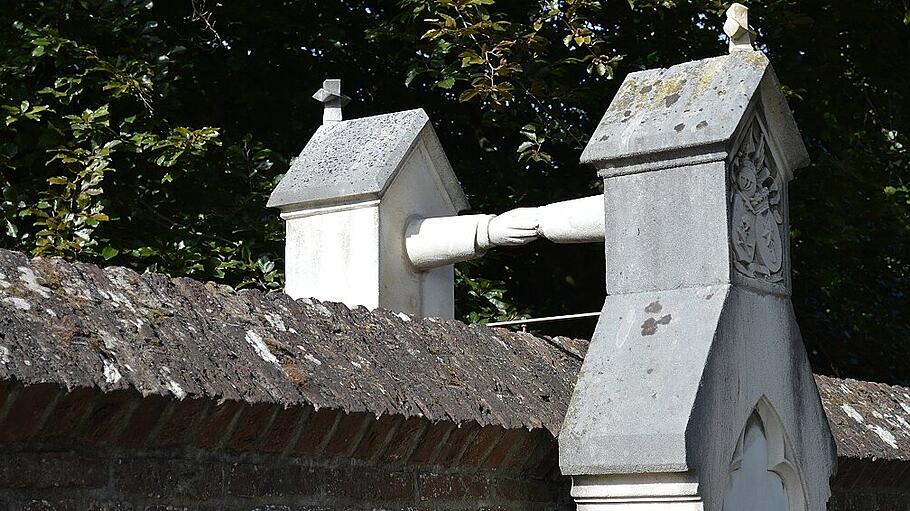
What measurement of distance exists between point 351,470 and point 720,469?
3.50 ft

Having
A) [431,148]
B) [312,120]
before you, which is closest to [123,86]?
[312,120]

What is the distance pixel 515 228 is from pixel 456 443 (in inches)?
55.2

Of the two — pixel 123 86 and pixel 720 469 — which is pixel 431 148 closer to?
pixel 720 469

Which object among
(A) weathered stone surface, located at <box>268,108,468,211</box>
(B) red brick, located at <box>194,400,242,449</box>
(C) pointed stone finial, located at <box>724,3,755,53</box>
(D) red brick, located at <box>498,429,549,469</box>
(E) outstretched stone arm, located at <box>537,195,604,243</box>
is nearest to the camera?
(B) red brick, located at <box>194,400,242,449</box>

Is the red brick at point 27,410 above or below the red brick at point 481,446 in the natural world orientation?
above

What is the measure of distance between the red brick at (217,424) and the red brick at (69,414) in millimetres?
306

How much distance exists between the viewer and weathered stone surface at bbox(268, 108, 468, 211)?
496cm

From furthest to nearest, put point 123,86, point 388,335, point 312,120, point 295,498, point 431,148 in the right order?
point 312,120 → point 123,86 → point 431,148 → point 388,335 → point 295,498

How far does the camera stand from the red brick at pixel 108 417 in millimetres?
2645

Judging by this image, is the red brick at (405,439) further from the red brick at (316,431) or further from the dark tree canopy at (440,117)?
the dark tree canopy at (440,117)

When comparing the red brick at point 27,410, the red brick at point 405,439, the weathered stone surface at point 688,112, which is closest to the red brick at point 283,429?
the red brick at point 405,439

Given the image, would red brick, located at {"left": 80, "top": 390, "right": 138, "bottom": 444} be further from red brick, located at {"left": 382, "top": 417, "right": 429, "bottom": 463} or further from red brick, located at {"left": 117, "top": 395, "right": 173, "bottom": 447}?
red brick, located at {"left": 382, "top": 417, "right": 429, "bottom": 463}

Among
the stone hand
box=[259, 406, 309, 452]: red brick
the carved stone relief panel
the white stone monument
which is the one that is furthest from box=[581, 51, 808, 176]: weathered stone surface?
box=[259, 406, 309, 452]: red brick

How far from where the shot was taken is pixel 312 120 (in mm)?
9094
